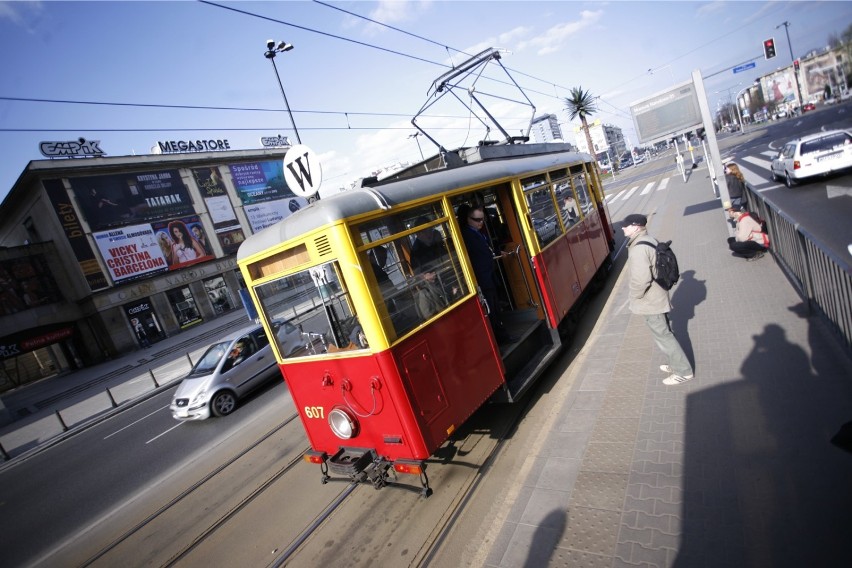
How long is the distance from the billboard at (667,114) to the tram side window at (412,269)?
31.0 feet

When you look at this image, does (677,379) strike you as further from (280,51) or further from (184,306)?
(184,306)

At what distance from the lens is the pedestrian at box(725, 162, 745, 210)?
33.6ft

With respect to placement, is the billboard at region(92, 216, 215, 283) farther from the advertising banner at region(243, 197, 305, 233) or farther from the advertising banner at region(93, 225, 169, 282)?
the advertising banner at region(243, 197, 305, 233)

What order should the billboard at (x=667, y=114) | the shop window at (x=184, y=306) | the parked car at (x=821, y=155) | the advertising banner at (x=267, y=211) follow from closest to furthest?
1. the billboard at (x=667, y=114)
2. the parked car at (x=821, y=155)
3. the shop window at (x=184, y=306)
4. the advertising banner at (x=267, y=211)

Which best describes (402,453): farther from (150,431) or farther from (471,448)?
(150,431)

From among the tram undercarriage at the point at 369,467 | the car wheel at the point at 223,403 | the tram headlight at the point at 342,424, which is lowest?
the car wheel at the point at 223,403

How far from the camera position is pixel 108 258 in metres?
27.2

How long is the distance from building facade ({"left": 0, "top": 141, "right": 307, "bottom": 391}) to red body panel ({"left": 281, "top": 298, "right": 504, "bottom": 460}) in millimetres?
27019

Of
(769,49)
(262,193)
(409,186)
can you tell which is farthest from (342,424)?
(262,193)

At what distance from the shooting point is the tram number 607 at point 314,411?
462cm

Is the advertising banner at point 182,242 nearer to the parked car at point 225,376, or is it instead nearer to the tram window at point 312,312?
the parked car at point 225,376

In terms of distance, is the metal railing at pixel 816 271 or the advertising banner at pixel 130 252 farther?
the advertising banner at pixel 130 252

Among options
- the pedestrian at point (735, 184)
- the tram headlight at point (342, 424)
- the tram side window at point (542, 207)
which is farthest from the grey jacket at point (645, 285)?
the pedestrian at point (735, 184)

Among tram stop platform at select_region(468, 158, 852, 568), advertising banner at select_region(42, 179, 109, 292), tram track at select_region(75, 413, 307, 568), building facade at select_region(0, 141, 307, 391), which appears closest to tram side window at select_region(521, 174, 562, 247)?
tram stop platform at select_region(468, 158, 852, 568)
